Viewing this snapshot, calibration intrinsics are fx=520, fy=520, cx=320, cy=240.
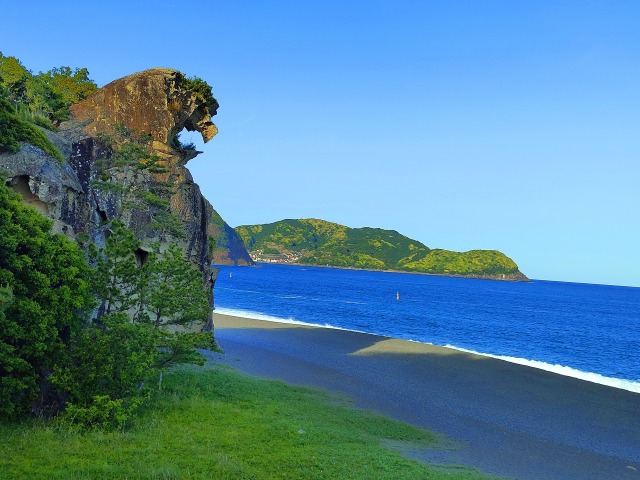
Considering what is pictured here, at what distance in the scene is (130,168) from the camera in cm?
3166

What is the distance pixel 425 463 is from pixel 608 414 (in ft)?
58.7

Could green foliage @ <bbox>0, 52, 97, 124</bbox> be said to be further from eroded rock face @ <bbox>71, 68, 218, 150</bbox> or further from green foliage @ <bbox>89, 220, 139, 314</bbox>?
green foliage @ <bbox>89, 220, 139, 314</bbox>

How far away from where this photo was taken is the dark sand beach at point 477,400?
2214 cm

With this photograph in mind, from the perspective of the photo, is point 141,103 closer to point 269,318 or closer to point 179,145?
point 179,145

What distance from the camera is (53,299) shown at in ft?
55.8

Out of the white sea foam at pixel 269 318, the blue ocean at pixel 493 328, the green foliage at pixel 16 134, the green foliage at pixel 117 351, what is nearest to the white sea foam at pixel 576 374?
the blue ocean at pixel 493 328

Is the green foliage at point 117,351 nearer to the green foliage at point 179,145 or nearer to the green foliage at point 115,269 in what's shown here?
the green foliage at point 115,269

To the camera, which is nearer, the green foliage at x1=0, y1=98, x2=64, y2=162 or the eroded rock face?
the green foliage at x1=0, y1=98, x2=64, y2=162

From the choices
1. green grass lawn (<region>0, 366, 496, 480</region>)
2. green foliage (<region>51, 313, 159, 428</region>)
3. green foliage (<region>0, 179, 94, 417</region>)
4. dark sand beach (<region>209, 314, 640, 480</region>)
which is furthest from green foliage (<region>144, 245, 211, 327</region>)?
dark sand beach (<region>209, 314, 640, 480</region>)

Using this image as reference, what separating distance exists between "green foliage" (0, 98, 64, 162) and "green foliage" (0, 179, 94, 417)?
3574mm

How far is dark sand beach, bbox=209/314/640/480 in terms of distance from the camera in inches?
872

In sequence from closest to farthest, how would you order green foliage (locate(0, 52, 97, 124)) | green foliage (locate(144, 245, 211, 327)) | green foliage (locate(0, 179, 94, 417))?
green foliage (locate(0, 179, 94, 417))
green foliage (locate(144, 245, 211, 327))
green foliage (locate(0, 52, 97, 124))

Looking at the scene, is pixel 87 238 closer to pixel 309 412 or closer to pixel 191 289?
pixel 191 289

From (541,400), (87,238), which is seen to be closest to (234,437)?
(87,238)
